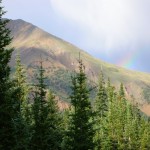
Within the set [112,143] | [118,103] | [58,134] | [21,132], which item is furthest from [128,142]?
[21,132]

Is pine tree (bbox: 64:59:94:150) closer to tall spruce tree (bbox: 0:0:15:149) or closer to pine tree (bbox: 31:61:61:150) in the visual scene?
pine tree (bbox: 31:61:61:150)

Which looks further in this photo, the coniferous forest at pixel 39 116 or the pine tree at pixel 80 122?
the pine tree at pixel 80 122

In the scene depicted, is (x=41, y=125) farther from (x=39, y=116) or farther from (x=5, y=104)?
(x=5, y=104)

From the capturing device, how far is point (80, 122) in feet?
99.1

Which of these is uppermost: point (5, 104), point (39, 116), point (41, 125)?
point (5, 104)

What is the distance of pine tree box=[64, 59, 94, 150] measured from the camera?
29625 millimetres

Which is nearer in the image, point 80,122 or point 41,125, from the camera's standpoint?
point 80,122

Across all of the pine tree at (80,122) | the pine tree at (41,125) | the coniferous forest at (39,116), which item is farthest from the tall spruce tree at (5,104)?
the pine tree at (80,122)

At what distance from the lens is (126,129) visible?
9888 centimetres

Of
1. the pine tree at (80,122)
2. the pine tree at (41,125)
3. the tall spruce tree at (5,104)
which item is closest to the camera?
the tall spruce tree at (5,104)

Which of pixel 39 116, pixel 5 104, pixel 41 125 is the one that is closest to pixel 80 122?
pixel 41 125

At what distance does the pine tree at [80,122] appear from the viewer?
97.2 ft

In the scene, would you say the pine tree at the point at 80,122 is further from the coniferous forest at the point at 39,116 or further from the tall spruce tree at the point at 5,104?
the tall spruce tree at the point at 5,104

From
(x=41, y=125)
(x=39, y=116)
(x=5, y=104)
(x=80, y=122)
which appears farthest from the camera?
(x=39, y=116)
